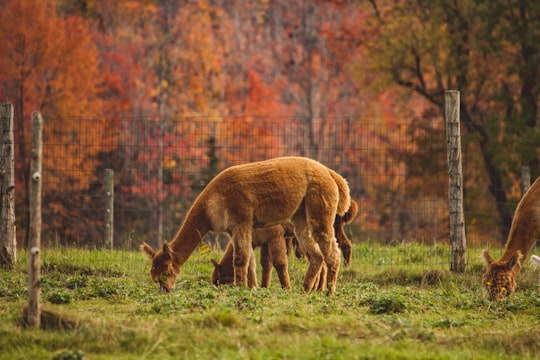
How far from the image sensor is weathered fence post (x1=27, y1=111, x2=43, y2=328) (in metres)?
7.62

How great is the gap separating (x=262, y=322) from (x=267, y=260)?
390 cm

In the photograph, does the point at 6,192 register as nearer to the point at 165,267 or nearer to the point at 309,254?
→ the point at 165,267

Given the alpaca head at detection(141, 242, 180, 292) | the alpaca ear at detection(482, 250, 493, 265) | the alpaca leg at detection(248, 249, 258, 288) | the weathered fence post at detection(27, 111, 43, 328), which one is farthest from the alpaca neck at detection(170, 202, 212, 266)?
the weathered fence post at detection(27, 111, 43, 328)

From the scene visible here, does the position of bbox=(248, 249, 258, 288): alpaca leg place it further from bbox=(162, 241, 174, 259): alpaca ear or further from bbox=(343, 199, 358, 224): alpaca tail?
bbox=(343, 199, 358, 224): alpaca tail

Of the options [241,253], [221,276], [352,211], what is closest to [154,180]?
[352,211]

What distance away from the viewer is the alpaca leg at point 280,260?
11805 mm

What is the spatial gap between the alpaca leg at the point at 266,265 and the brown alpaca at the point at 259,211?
824 millimetres

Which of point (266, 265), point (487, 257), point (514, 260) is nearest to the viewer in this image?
point (514, 260)

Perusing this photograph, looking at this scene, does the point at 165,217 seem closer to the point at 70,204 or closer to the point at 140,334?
the point at 70,204

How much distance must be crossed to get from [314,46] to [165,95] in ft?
35.7

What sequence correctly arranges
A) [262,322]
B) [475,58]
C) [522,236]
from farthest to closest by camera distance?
[475,58] < [522,236] < [262,322]

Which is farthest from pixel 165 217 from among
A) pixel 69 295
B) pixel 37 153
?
pixel 37 153

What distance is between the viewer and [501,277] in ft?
34.7

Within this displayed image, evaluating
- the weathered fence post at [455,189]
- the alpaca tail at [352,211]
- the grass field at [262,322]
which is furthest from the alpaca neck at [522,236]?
the alpaca tail at [352,211]
